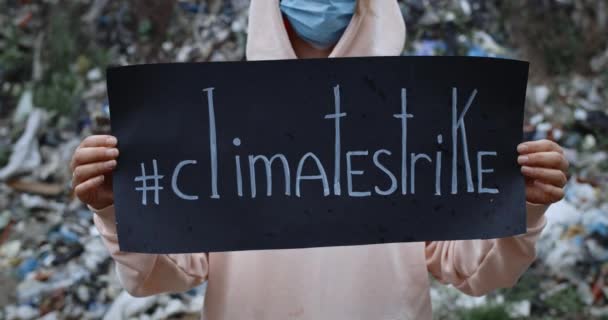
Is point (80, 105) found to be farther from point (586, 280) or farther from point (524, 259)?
point (524, 259)

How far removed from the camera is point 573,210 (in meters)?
4.88

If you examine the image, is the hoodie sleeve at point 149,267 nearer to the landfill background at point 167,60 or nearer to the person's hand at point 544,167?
the person's hand at point 544,167

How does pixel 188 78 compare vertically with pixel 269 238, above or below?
above

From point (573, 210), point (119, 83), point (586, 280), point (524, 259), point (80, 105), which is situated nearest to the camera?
point (119, 83)

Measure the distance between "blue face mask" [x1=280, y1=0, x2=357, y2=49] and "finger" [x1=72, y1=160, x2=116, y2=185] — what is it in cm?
57

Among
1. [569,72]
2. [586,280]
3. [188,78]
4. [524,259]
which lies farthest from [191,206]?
[569,72]

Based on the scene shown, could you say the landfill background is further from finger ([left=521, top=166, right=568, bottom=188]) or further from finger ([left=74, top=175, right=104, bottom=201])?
finger ([left=74, top=175, right=104, bottom=201])

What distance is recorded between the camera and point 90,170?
5.29 ft

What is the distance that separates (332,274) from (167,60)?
14.7ft

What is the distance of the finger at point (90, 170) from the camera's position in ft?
5.29

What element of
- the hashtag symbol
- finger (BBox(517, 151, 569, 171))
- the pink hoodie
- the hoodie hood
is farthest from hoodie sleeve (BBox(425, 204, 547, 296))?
the hashtag symbol

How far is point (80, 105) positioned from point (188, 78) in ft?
14.7

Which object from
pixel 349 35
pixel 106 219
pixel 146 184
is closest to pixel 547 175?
pixel 349 35

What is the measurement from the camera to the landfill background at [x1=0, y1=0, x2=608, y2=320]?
454cm
